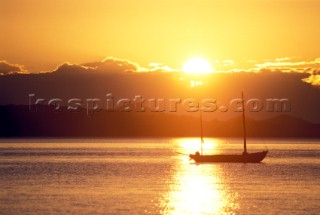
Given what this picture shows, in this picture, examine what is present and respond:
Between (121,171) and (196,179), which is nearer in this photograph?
(196,179)

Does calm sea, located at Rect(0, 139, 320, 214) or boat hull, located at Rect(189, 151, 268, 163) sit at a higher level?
boat hull, located at Rect(189, 151, 268, 163)

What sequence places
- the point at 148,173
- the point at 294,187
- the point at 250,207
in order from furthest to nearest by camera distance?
the point at 148,173 < the point at 294,187 < the point at 250,207

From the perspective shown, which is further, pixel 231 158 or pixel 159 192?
pixel 231 158

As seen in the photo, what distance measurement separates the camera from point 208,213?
63.2 meters

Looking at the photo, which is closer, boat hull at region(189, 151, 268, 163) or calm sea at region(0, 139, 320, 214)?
calm sea at region(0, 139, 320, 214)

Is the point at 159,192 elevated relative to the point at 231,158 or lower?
lower

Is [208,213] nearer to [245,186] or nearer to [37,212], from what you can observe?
[37,212]

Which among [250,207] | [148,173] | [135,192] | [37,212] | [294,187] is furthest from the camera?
[148,173]

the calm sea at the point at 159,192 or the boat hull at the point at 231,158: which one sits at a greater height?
the boat hull at the point at 231,158

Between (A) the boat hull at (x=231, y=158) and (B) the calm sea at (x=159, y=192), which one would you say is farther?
(A) the boat hull at (x=231, y=158)

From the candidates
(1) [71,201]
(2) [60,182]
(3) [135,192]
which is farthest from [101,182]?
(1) [71,201]

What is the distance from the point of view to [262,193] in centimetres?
8112

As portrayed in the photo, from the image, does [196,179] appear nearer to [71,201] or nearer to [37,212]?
[71,201]

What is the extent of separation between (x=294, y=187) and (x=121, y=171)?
3782cm
